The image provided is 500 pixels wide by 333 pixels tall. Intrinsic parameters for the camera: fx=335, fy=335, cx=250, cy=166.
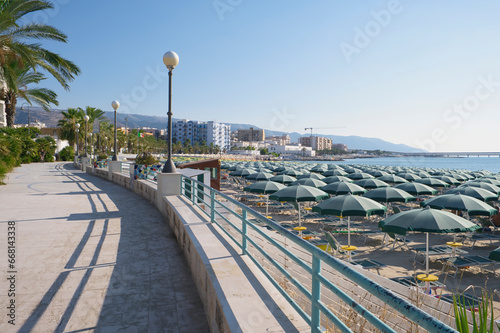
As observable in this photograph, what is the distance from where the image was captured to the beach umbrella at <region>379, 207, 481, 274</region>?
8.14 m

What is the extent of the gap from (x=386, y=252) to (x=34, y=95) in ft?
86.6

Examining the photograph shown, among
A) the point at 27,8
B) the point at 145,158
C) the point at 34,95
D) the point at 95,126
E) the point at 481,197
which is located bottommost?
the point at 481,197

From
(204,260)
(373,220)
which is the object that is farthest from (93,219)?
(373,220)

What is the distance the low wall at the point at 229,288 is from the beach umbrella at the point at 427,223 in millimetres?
5106

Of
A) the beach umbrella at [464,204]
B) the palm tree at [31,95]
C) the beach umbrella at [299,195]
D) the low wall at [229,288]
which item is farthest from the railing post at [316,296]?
the palm tree at [31,95]

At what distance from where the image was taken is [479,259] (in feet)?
31.2

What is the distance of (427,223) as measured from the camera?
8.25m

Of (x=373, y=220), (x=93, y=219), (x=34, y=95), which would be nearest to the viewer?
(x=93, y=219)

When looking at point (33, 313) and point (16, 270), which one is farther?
point (16, 270)

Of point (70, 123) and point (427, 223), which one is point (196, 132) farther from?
point (427, 223)

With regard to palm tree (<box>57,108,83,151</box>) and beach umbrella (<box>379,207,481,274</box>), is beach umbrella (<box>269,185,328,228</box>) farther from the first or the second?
palm tree (<box>57,108,83,151</box>)

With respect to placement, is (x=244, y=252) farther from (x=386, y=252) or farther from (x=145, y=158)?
(x=145, y=158)

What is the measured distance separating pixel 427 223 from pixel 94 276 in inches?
294

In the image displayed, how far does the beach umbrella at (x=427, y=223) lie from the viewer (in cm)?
814
